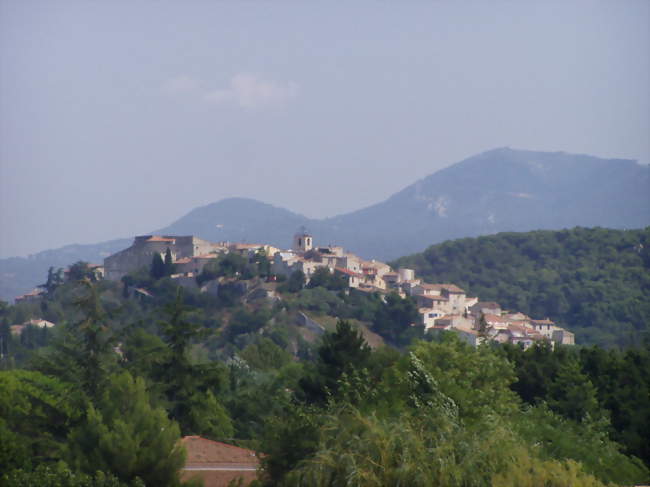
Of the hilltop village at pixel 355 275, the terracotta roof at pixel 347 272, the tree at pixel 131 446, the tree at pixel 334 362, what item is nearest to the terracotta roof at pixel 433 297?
the hilltop village at pixel 355 275

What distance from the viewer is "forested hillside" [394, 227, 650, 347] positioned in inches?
4210

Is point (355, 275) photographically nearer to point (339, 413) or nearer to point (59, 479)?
point (339, 413)

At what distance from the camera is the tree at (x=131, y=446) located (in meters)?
19.1

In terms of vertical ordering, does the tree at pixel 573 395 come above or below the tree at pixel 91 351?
below

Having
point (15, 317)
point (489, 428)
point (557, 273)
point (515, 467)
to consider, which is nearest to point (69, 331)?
point (489, 428)

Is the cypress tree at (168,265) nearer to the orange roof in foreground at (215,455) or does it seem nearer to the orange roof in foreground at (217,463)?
the orange roof in foreground at (217,463)

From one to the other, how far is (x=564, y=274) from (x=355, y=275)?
4160 cm

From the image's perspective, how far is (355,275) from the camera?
96.4m

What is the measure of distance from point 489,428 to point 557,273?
114 m

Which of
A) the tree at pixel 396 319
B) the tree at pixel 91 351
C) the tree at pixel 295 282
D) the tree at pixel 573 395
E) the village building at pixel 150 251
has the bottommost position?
the tree at pixel 396 319

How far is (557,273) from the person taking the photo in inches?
5108

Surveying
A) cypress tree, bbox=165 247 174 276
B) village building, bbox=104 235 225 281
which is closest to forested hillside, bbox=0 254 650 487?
cypress tree, bbox=165 247 174 276

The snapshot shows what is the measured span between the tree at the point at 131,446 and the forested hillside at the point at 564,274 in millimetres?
77391

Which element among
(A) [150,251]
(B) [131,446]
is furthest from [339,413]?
(A) [150,251]
